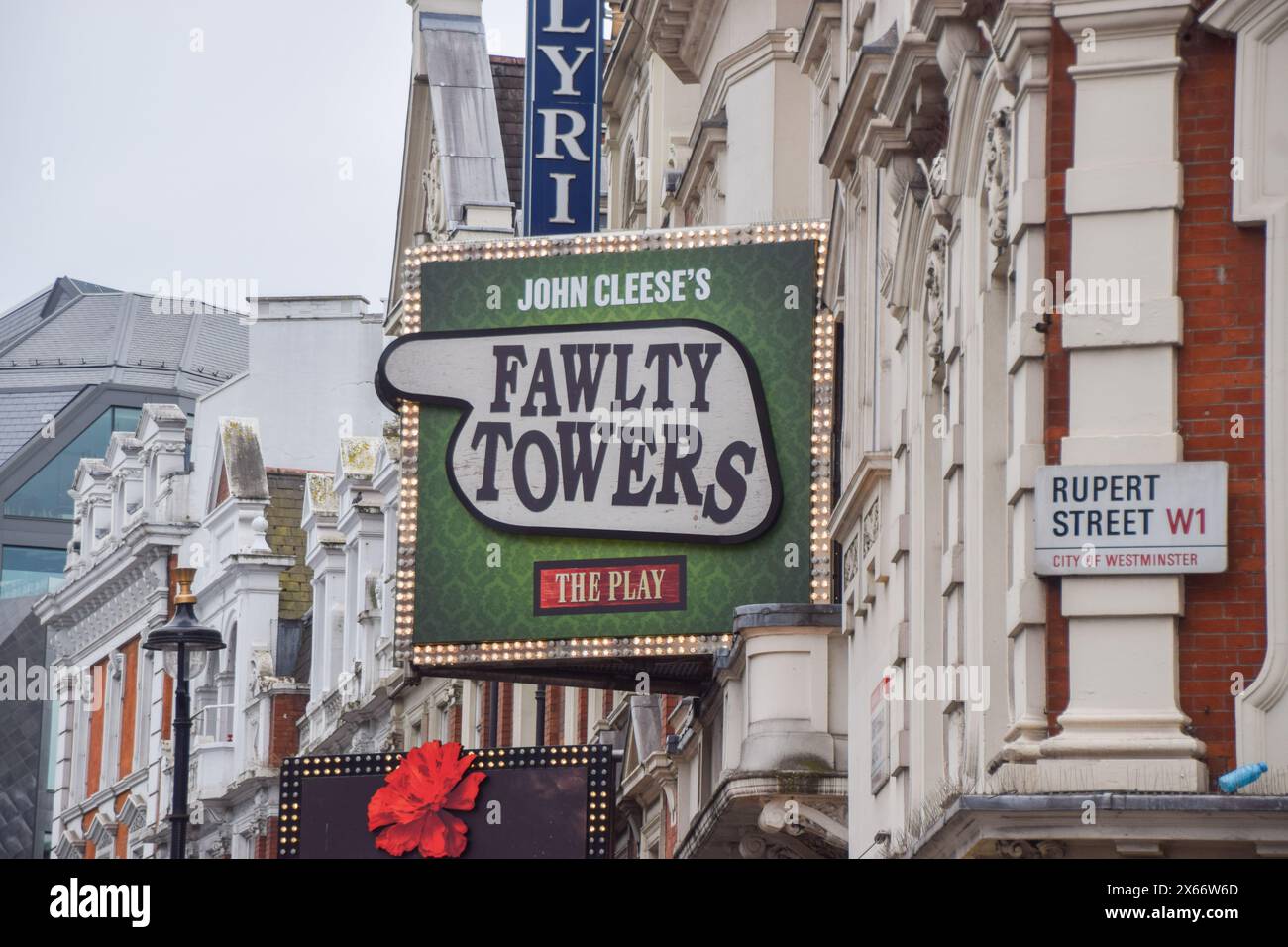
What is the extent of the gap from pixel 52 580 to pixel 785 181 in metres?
52.7

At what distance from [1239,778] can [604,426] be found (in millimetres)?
12916

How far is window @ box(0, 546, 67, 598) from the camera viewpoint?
261 ft

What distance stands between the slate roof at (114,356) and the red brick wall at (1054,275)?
66001mm

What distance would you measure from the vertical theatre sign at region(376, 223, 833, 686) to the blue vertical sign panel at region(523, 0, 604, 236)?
268 inches

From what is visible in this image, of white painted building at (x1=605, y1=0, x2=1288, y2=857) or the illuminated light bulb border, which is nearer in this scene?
white painted building at (x1=605, y1=0, x2=1288, y2=857)

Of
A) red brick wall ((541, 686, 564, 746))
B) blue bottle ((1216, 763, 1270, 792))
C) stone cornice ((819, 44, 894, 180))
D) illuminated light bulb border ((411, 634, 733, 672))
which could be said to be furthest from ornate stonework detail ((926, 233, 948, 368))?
red brick wall ((541, 686, 564, 746))

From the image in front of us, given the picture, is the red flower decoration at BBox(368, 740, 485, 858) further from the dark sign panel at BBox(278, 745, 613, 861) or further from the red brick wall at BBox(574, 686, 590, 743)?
the red brick wall at BBox(574, 686, 590, 743)

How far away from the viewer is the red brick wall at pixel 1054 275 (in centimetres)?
1576

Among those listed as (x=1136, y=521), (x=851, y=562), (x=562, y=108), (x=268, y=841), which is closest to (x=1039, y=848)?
(x=1136, y=521)

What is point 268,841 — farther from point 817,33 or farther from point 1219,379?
point 1219,379

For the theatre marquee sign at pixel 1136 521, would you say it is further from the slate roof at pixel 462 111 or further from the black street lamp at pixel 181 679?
the slate roof at pixel 462 111

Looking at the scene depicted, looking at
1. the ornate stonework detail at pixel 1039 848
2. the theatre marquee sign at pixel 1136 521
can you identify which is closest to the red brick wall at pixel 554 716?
the theatre marquee sign at pixel 1136 521

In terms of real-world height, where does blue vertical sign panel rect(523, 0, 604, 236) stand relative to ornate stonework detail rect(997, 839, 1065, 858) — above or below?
above
